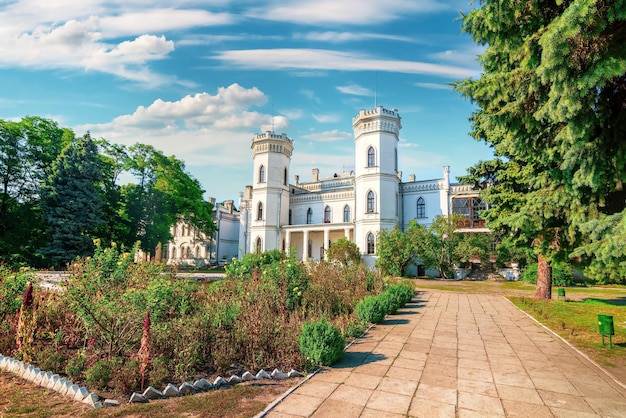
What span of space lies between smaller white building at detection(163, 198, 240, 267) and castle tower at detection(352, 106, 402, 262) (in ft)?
70.7

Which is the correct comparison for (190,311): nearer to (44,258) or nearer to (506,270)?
(44,258)

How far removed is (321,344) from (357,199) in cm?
2890

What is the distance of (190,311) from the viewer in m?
6.93

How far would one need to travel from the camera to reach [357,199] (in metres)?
33.8

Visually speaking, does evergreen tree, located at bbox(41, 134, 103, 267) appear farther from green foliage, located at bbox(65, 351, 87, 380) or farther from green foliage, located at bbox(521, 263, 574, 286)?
green foliage, located at bbox(521, 263, 574, 286)

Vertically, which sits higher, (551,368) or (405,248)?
(405,248)

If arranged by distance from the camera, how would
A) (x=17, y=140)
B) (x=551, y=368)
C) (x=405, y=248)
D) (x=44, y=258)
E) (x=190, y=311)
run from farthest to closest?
(x=405, y=248) → (x=17, y=140) → (x=44, y=258) → (x=190, y=311) → (x=551, y=368)

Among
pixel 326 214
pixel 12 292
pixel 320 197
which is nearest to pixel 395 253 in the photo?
pixel 326 214

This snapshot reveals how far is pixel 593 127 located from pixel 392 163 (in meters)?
28.3

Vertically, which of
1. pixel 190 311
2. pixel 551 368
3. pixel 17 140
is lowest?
pixel 551 368

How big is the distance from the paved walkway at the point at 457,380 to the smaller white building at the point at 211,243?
40.8 meters

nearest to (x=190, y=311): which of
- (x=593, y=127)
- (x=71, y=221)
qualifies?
(x=593, y=127)

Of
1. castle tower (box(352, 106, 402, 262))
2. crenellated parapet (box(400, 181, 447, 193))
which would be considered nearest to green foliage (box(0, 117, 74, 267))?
castle tower (box(352, 106, 402, 262))

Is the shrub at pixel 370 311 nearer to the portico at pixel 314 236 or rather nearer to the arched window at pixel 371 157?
the arched window at pixel 371 157
